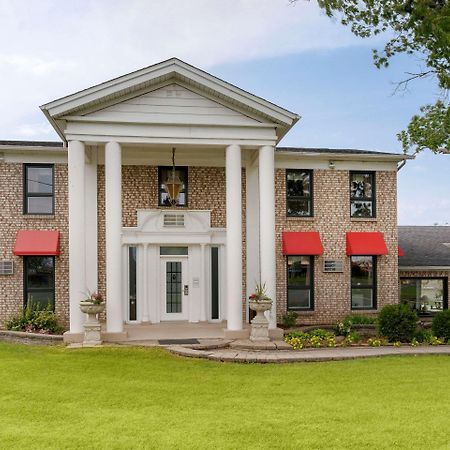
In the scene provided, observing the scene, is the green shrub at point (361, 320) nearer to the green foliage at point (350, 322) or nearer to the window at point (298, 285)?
the green foliage at point (350, 322)

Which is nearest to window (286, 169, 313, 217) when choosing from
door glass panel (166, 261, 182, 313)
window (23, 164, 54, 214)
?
door glass panel (166, 261, 182, 313)

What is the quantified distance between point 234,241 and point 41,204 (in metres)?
6.36

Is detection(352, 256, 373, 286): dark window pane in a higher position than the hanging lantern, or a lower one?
lower

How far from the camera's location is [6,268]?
16.4 meters

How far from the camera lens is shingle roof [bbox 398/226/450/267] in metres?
19.4

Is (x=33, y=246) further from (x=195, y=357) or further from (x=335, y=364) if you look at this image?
(x=335, y=364)

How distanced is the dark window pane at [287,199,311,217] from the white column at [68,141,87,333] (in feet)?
22.6

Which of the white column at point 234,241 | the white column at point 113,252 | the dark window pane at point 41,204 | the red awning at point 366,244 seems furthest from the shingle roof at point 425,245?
the dark window pane at point 41,204

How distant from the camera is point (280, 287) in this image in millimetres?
17453

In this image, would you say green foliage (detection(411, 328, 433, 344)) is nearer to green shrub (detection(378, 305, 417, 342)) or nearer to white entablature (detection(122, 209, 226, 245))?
green shrub (detection(378, 305, 417, 342))

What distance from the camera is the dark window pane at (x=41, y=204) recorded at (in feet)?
55.1

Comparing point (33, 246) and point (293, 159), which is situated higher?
point (293, 159)

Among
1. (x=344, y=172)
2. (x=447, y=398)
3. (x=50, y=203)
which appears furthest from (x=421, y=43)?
(x=50, y=203)

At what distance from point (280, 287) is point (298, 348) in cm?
396
